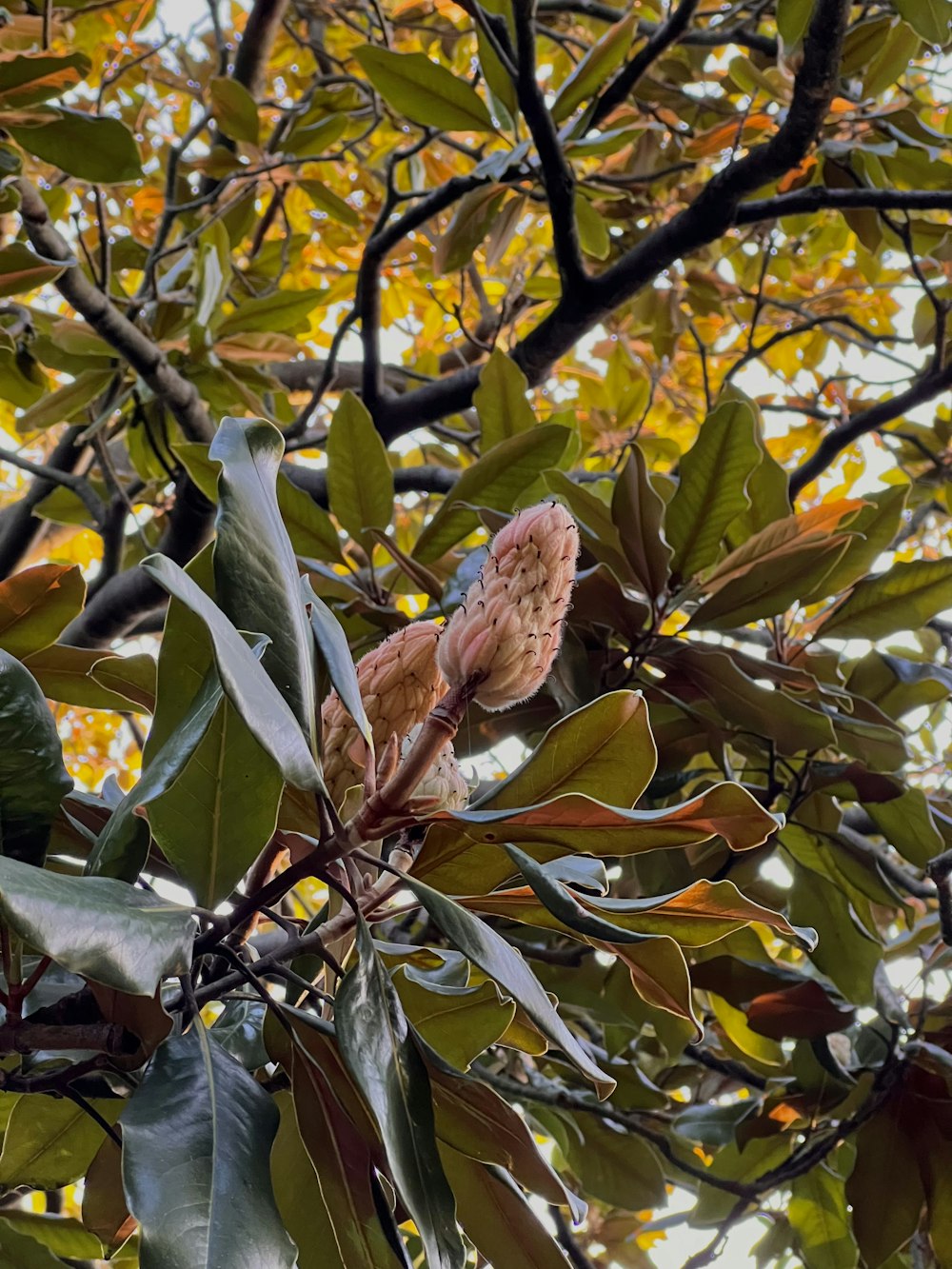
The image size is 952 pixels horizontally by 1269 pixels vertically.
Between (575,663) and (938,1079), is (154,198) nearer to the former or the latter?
(575,663)

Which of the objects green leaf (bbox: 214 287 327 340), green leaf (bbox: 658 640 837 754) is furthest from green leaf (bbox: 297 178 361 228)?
green leaf (bbox: 658 640 837 754)

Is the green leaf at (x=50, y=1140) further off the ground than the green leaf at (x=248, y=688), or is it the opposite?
the green leaf at (x=248, y=688)

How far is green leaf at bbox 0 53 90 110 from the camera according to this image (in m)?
1.31

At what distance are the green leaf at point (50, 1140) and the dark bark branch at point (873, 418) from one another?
136 cm

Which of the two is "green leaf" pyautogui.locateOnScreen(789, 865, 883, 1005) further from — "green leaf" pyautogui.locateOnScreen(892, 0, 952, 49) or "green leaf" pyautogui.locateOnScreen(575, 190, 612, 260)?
"green leaf" pyautogui.locateOnScreen(575, 190, 612, 260)

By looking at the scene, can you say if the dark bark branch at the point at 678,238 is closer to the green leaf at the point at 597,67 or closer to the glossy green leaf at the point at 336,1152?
the green leaf at the point at 597,67

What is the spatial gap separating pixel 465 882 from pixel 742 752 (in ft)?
2.46

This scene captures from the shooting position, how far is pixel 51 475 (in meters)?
1.82

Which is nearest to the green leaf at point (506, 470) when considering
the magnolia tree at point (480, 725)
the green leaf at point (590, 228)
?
the magnolia tree at point (480, 725)

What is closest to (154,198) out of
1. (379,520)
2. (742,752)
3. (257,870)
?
(379,520)

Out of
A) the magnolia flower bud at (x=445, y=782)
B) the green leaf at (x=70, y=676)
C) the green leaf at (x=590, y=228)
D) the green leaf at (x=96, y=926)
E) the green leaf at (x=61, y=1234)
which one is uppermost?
the green leaf at (x=590, y=228)

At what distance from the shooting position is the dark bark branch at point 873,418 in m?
1.76

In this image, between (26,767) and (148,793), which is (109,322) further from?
(148,793)

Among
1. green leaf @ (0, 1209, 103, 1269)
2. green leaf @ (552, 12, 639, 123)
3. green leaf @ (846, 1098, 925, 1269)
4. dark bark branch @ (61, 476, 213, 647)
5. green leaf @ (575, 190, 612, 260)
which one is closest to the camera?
green leaf @ (0, 1209, 103, 1269)
